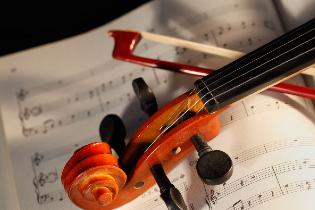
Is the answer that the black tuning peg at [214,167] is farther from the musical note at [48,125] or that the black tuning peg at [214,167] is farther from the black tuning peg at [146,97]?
the musical note at [48,125]

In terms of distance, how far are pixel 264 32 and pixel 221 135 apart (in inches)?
11.4

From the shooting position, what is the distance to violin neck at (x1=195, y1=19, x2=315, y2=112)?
0.99 metres

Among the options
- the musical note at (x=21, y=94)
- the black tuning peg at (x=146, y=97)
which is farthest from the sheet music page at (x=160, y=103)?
the black tuning peg at (x=146, y=97)

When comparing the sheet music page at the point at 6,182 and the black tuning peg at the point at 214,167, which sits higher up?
the sheet music page at the point at 6,182

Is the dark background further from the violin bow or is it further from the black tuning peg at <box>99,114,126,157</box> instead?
the black tuning peg at <box>99,114,126,157</box>

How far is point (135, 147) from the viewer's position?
1.03m

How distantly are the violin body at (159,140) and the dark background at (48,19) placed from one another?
533 mm

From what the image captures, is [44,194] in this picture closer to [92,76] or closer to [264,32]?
[92,76]

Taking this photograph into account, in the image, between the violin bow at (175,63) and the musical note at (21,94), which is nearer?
the violin bow at (175,63)

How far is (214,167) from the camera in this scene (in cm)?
94

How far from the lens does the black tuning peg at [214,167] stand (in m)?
0.93

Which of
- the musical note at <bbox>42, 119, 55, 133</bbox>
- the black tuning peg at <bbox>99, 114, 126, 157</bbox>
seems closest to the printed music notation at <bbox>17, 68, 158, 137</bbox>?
the musical note at <bbox>42, 119, 55, 133</bbox>

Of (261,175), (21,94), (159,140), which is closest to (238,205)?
(261,175)

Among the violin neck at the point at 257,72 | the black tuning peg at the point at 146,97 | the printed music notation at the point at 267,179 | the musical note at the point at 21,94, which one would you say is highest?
the musical note at the point at 21,94
